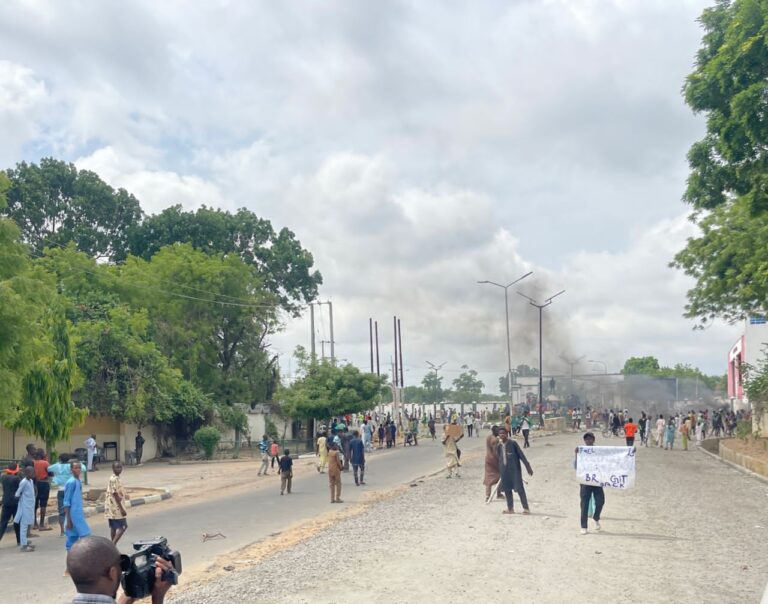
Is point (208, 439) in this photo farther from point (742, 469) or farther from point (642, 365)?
point (642, 365)

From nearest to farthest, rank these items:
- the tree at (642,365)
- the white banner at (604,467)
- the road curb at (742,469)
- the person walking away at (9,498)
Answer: the white banner at (604,467)
the person walking away at (9,498)
the road curb at (742,469)
the tree at (642,365)

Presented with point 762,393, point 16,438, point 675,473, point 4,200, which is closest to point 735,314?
point 762,393

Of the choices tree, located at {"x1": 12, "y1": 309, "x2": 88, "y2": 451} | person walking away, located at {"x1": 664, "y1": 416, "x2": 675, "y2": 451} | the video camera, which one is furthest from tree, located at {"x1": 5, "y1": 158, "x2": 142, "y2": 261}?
the video camera

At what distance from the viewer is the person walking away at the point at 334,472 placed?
64.1 ft

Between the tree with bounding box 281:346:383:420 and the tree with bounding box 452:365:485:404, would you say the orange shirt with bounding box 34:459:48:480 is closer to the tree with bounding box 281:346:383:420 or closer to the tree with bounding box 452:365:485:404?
the tree with bounding box 281:346:383:420

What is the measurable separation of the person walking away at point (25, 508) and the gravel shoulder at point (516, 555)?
4.11 meters

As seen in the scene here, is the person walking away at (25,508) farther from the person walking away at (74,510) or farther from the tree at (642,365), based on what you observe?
the tree at (642,365)

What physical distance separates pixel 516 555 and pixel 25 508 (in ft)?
27.4

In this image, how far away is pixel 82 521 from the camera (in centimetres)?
1226

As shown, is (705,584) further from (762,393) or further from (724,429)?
(724,429)

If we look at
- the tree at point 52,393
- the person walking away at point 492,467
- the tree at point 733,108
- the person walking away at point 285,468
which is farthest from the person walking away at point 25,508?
the tree at point 733,108

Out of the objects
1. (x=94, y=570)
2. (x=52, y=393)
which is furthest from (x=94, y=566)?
(x=52, y=393)

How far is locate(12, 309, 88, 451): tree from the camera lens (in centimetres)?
2331

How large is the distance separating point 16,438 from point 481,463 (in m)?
19.2
